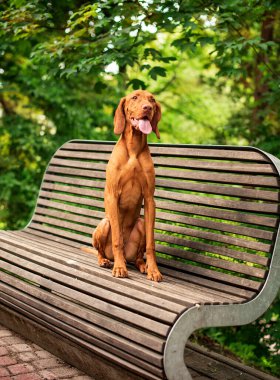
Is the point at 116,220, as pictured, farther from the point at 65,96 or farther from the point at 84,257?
the point at 65,96

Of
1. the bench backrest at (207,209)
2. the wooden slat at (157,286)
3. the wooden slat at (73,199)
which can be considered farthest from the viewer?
the wooden slat at (73,199)

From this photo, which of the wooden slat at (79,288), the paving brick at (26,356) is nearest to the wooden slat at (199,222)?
the wooden slat at (79,288)

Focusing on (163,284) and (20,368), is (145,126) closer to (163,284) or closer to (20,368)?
(163,284)

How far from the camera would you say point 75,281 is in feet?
11.6

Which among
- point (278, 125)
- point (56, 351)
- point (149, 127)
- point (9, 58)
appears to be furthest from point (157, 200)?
point (9, 58)

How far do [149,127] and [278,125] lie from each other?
4012 millimetres

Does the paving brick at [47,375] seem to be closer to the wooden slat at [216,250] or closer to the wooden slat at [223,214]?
the wooden slat at [216,250]

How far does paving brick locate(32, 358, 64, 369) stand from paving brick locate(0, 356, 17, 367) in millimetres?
140

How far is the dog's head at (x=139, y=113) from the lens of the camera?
3545mm

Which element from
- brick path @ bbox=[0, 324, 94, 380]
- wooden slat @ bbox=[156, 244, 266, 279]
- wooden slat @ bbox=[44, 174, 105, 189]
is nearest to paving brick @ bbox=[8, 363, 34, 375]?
brick path @ bbox=[0, 324, 94, 380]

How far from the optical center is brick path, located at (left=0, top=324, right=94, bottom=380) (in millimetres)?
3615

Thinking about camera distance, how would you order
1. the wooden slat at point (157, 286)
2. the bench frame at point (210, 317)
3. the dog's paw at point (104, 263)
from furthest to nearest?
1. the dog's paw at point (104, 263)
2. the wooden slat at point (157, 286)
3. the bench frame at point (210, 317)

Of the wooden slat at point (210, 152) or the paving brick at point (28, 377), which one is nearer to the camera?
the paving brick at point (28, 377)

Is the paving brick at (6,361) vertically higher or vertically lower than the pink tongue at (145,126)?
lower
